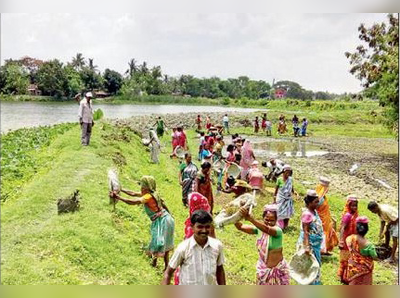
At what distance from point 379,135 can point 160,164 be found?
79.4 ft

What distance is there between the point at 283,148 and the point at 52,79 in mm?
14812

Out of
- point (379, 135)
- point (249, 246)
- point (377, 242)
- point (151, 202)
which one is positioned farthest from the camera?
point (379, 135)

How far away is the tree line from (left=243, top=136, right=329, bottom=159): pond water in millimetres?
8180

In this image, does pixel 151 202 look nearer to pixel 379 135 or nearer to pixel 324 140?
pixel 324 140

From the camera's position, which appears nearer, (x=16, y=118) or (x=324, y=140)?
(x=16, y=118)

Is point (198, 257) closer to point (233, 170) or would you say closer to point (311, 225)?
point (311, 225)

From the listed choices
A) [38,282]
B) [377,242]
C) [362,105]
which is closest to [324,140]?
[377,242]

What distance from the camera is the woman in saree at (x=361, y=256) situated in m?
5.73

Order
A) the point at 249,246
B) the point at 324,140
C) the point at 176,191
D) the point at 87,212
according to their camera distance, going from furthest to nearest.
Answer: the point at 324,140 < the point at 176,191 < the point at 249,246 < the point at 87,212

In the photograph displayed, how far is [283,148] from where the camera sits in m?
25.5

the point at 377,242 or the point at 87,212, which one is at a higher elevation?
the point at 87,212

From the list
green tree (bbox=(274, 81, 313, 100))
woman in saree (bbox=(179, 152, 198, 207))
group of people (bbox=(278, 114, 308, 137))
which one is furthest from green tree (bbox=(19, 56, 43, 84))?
green tree (bbox=(274, 81, 313, 100))

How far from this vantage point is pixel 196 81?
282ft

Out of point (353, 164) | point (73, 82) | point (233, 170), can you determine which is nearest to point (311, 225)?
point (233, 170)
